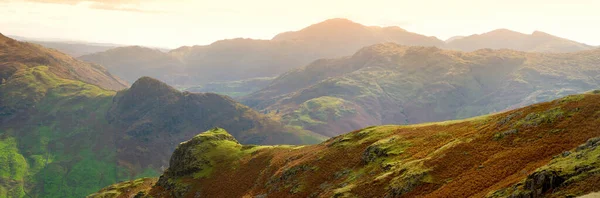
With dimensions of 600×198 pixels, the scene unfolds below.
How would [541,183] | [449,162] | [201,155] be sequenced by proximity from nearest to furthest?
[541,183] < [449,162] < [201,155]

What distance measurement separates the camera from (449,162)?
52438 mm

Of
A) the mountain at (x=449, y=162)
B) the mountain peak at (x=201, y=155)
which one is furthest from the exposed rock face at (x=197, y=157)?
the mountain at (x=449, y=162)

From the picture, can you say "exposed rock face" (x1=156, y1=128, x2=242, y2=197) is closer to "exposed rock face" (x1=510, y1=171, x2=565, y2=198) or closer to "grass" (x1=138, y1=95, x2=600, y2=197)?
"grass" (x1=138, y1=95, x2=600, y2=197)

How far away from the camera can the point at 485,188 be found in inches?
1650

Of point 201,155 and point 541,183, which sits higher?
point 541,183

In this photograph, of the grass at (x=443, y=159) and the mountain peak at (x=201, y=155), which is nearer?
the grass at (x=443, y=159)

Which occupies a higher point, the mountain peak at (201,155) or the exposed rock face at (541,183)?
the exposed rock face at (541,183)

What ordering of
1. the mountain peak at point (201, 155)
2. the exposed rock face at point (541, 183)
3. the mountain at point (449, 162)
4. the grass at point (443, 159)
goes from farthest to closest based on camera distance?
the mountain peak at point (201, 155) → the grass at point (443, 159) → the mountain at point (449, 162) → the exposed rock face at point (541, 183)

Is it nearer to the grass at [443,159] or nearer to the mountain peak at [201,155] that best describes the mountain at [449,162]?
the grass at [443,159]

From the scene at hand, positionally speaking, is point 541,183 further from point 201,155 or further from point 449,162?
point 201,155

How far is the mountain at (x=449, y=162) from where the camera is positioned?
37500 mm

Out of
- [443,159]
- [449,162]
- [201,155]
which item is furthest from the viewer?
[201,155]

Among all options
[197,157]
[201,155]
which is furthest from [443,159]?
[197,157]

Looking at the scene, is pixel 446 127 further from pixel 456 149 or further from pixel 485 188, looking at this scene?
pixel 485 188
